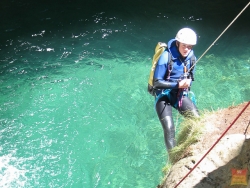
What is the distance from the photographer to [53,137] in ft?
21.2

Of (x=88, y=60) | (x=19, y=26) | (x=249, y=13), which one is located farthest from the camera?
(x=249, y=13)

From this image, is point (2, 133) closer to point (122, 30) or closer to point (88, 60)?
point (88, 60)

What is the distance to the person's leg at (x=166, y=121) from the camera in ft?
15.8

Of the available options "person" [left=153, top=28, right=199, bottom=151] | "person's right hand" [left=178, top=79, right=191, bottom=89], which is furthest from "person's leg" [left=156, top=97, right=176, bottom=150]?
"person's right hand" [left=178, top=79, right=191, bottom=89]

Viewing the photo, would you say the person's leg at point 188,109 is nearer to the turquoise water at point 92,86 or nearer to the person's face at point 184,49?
the person's face at point 184,49

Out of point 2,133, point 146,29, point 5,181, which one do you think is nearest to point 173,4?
point 146,29

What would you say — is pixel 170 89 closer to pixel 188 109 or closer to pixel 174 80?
pixel 174 80

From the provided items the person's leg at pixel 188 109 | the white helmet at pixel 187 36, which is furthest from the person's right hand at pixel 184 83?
the white helmet at pixel 187 36

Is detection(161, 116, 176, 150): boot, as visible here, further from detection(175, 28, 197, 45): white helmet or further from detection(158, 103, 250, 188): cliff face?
detection(175, 28, 197, 45): white helmet

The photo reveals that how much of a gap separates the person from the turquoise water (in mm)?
1295

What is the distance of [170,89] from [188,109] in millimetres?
466

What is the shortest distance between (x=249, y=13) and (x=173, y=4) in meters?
2.72

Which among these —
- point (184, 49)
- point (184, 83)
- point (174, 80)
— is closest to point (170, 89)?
point (174, 80)

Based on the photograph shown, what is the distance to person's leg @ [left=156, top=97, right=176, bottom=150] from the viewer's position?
481 centimetres
